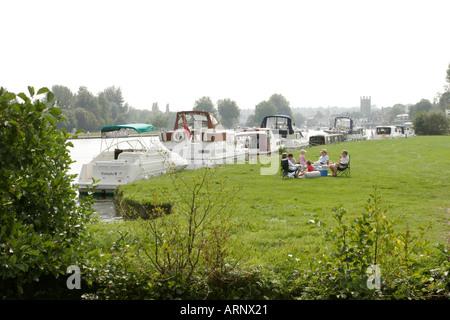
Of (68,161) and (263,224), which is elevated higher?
(68,161)

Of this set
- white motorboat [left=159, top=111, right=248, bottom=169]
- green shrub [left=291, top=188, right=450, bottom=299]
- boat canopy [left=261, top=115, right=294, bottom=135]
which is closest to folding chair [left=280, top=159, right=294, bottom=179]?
white motorboat [left=159, top=111, right=248, bottom=169]

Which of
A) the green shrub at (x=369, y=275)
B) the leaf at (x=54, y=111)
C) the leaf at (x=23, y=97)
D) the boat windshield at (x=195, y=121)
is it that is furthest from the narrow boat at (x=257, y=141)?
the leaf at (x=23, y=97)

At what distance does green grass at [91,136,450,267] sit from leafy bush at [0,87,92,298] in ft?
1.78

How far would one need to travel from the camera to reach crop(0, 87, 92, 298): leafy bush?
13.4 feet

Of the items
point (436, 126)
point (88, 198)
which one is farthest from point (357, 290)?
point (436, 126)

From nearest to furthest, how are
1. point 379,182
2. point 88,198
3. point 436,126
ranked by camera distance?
point 88,198 < point 379,182 < point 436,126

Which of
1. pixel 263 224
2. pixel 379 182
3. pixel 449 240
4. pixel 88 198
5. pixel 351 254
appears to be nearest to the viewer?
pixel 351 254

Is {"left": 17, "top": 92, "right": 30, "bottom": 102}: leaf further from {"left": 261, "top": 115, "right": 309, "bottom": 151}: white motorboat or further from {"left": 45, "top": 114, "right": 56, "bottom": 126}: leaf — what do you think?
{"left": 261, "top": 115, "right": 309, "bottom": 151}: white motorboat

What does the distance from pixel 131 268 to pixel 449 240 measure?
5519mm

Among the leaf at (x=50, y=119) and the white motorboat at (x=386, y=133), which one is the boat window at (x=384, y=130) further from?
the leaf at (x=50, y=119)

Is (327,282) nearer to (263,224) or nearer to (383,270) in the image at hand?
(383,270)

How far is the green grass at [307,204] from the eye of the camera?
7.45 metres
